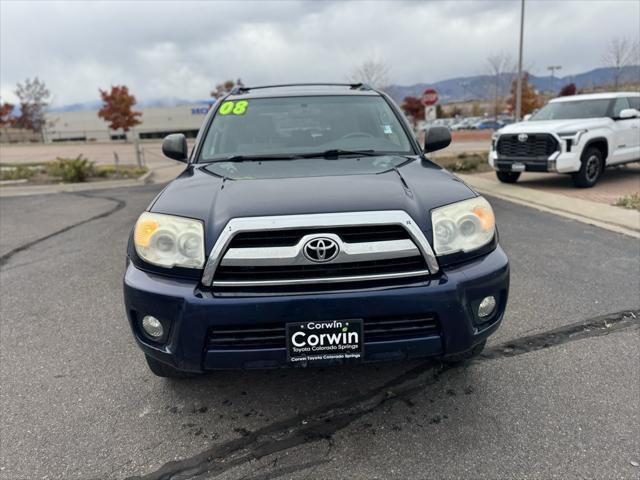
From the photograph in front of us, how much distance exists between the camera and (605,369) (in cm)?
Result: 294

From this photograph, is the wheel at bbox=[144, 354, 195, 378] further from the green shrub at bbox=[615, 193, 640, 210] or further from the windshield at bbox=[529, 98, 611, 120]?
the windshield at bbox=[529, 98, 611, 120]

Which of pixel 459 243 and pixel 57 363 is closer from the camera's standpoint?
pixel 459 243

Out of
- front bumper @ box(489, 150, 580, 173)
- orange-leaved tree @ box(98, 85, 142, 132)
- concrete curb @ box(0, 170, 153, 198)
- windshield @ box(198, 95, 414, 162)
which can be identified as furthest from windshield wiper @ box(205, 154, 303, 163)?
orange-leaved tree @ box(98, 85, 142, 132)

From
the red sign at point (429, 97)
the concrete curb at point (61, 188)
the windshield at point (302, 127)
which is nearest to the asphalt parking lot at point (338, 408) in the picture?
the windshield at point (302, 127)

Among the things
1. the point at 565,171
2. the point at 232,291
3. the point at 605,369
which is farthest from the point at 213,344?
the point at 565,171

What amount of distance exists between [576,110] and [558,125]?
1.17 metres

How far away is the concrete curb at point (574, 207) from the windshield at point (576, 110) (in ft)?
5.35

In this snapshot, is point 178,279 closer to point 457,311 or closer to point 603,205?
point 457,311

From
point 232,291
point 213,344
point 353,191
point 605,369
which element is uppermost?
point 353,191

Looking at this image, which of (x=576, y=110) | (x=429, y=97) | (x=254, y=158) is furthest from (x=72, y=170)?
(x=576, y=110)

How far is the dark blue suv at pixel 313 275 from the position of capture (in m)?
2.14

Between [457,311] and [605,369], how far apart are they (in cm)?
140

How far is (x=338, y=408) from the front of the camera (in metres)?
2.64

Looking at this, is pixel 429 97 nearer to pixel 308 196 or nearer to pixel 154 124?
pixel 308 196
